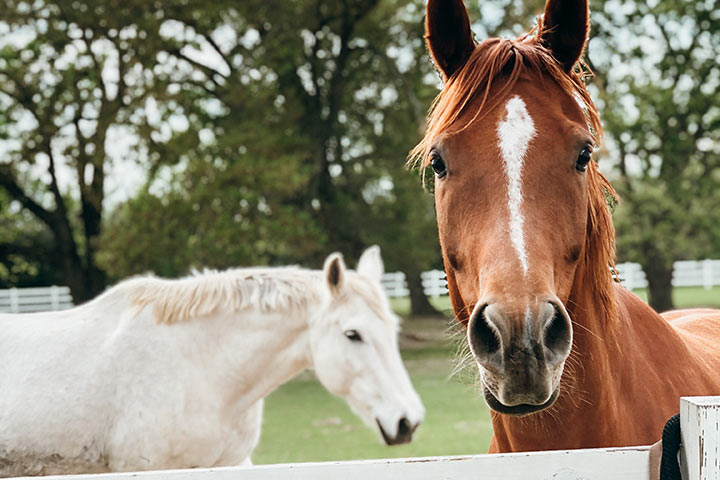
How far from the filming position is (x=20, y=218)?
16.2m

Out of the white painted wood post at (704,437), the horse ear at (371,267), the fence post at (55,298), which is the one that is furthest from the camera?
the fence post at (55,298)

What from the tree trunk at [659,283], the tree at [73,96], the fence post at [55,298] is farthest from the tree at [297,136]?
the fence post at [55,298]

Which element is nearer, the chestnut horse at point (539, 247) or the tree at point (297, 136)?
the chestnut horse at point (539, 247)

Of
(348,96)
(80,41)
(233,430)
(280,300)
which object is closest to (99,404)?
(233,430)

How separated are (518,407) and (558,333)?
189 millimetres

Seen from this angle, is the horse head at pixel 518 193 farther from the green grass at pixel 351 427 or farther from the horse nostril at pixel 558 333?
the green grass at pixel 351 427

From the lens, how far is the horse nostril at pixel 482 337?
4.51 feet

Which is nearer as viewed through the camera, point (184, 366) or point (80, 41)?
point (184, 366)

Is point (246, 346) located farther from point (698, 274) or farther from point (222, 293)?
point (698, 274)

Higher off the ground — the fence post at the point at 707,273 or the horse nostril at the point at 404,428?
the horse nostril at the point at 404,428

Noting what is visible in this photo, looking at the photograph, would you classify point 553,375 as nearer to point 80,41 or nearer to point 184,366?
point 184,366

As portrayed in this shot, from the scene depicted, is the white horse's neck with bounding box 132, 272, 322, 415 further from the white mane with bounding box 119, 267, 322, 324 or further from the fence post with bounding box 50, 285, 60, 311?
the fence post with bounding box 50, 285, 60, 311

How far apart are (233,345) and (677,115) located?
14422mm

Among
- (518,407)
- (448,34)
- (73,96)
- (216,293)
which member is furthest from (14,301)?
(518,407)
